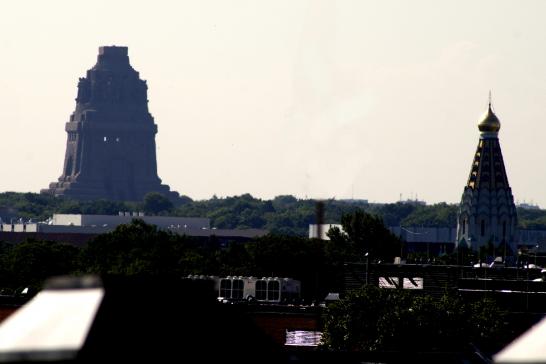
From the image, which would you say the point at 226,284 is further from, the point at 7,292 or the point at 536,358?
the point at 536,358

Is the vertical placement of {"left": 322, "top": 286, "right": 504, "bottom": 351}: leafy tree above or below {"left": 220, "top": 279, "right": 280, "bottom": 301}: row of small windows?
below

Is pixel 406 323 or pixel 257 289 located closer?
pixel 406 323

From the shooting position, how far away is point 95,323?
585 inches

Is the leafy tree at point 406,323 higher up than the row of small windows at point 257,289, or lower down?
lower down

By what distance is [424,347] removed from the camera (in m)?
101

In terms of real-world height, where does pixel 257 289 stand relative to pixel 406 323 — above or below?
above

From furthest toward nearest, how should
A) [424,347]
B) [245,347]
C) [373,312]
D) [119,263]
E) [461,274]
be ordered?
[119,263] → [461,274] → [373,312] → [424,347] → [245,347]

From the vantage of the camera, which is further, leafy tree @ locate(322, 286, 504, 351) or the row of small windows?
the row of small windows

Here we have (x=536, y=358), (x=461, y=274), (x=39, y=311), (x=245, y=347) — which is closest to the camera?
(x=536, y=358)

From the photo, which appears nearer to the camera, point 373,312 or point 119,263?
point 373,312

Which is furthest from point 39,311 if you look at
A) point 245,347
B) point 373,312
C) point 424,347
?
point 373,312

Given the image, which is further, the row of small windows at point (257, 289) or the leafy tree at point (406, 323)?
the row of small windows at point (257, 289)

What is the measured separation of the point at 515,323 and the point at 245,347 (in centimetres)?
10145

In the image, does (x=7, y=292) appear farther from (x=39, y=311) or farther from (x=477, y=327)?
(x=39, y=311)
